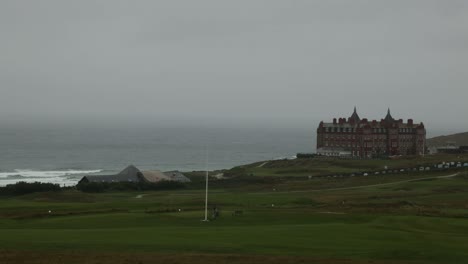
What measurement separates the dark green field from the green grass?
5cm

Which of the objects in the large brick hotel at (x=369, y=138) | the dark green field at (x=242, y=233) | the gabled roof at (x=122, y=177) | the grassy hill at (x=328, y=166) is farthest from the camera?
the large brick hotel at (x=369, y=138)

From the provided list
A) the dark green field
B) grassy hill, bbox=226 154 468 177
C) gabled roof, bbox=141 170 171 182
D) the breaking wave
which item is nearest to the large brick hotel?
grassy hill, bbox=226 154 468 177

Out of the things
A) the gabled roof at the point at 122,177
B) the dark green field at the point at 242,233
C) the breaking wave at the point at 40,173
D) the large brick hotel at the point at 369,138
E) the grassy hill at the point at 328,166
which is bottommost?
the dark green field at the point at 242,233

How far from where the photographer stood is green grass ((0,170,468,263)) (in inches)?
1234

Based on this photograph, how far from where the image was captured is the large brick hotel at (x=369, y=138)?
141125 millimetres

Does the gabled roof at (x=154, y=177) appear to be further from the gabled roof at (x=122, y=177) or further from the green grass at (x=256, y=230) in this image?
the green grass at (x=256, y=230)

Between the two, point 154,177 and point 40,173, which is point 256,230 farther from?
point 40,173

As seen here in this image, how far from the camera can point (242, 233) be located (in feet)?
120

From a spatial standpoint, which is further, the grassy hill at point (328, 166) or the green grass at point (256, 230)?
the grassy hill at point (328, 166)

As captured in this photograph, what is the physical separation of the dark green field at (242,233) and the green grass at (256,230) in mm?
47

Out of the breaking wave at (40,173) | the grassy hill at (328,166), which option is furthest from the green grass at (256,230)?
the breaking wave at (40,173)

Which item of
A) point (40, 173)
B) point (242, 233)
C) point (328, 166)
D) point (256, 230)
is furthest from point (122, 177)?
point (242, 233)

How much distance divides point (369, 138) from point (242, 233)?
108723mm

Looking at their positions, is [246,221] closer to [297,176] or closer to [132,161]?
[297,176]
